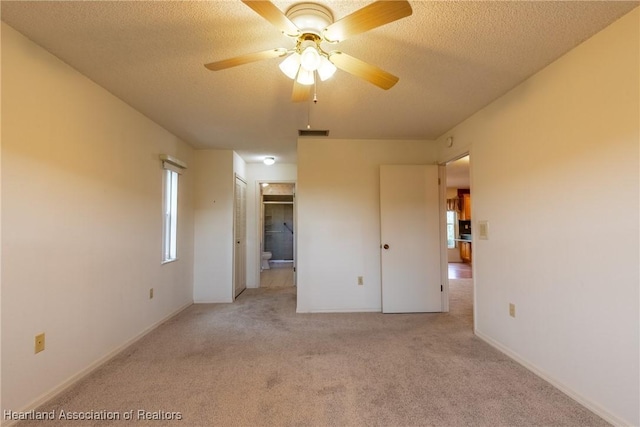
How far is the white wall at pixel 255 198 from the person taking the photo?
5.11 meters

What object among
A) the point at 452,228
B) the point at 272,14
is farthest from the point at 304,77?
the point at 452,228

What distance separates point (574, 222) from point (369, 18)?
1803mm

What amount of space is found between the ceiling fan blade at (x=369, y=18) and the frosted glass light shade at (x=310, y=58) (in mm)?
92

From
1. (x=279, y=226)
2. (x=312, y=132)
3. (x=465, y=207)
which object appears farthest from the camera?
(x=279, y=226)

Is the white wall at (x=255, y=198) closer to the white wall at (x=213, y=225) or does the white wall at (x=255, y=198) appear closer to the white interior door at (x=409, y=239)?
the white wall at (x=213, y=225)

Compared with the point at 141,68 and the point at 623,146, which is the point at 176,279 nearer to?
the point at 141,68

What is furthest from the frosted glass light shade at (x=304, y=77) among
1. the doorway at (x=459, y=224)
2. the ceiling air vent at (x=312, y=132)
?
the doorway at (x=459, y=224)

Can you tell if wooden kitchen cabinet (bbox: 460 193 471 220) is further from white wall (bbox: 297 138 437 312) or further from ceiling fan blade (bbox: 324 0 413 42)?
ceiling fan blade (bbox: 324 0 413 42)

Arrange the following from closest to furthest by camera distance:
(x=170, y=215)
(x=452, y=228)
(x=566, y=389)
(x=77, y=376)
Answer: (x=566, y=389) → (x=77, y=376) → (x=170, y=215) → (x=452, y=228)

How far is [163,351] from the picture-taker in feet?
8.36

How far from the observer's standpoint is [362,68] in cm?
162

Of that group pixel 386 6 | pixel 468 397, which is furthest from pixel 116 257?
pixel 468 397

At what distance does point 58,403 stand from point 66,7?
7.54 ft

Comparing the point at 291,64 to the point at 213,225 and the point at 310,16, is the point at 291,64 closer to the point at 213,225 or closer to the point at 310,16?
the point at 310,16
